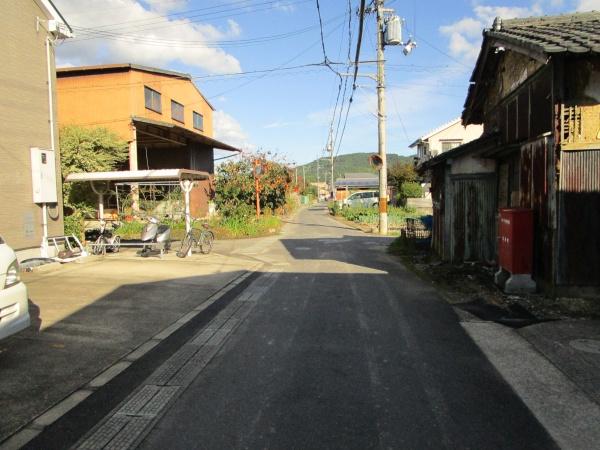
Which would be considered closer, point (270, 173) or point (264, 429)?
point (264, 429)

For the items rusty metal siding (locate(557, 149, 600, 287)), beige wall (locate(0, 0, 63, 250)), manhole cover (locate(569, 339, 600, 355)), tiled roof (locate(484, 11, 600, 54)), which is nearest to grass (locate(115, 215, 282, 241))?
beige wall (locate(0, 0, 63, 250))

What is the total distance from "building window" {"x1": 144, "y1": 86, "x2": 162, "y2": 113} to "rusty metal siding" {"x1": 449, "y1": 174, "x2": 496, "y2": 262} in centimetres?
1901

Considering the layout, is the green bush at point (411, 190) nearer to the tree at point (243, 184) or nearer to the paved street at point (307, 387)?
the tree at point (243, 184)

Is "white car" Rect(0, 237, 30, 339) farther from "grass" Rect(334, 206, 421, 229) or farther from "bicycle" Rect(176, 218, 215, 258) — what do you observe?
"grass" Rect(334, 206, 421, 229)

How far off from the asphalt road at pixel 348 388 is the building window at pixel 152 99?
20705mm

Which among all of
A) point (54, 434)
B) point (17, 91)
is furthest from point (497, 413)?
point (17, 91)

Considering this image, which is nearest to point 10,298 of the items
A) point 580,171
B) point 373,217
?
point 580,171

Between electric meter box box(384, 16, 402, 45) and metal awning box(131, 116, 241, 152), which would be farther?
metal awning box(131, 116, 241, 152)

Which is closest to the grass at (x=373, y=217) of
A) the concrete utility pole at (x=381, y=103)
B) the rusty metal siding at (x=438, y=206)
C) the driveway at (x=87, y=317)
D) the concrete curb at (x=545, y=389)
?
the concrete utility pole at (x=381, y=103)

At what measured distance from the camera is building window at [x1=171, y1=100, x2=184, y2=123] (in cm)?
2945

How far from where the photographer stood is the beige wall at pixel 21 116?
10836 mm

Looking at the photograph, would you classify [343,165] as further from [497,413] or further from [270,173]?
[497,413]

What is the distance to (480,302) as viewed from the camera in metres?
7.84

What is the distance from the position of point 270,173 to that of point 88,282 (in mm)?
17517
